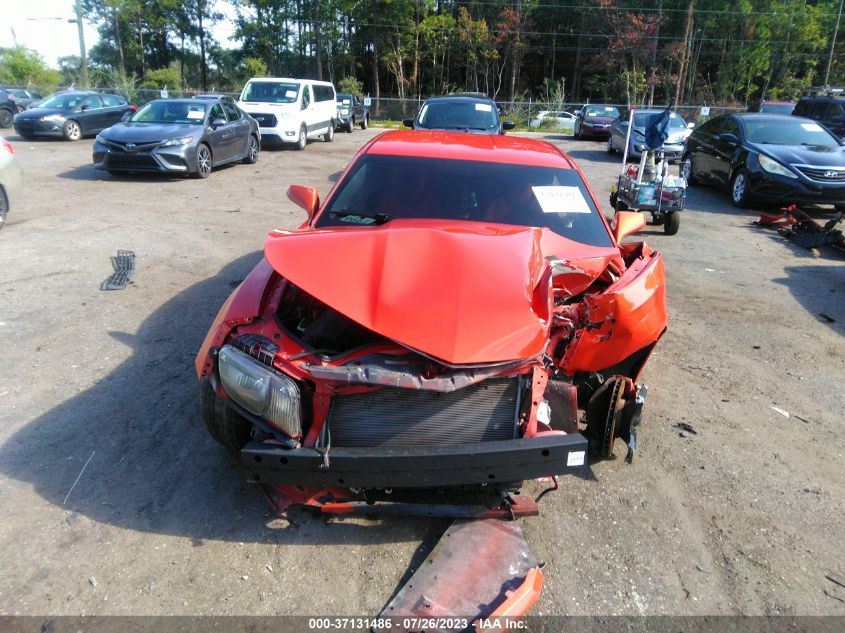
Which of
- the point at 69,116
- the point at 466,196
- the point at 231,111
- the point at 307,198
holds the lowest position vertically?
the point at 69,116

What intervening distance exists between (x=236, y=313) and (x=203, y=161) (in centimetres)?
1078

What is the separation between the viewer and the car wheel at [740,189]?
11141 millimetres

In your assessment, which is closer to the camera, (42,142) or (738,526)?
(738,526)

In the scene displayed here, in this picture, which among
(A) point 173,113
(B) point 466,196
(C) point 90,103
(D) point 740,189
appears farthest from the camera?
(C) point 90,103

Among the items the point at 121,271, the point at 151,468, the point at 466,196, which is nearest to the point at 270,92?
the point at 121,271

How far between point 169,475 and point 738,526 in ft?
9.83

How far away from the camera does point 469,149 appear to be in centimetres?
444

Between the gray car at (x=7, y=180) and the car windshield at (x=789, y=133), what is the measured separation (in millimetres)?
12210

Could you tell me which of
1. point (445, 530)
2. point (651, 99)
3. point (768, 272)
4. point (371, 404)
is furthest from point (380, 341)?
point (651, 99)

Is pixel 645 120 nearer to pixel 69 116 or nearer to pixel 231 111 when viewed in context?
pixel 231 111

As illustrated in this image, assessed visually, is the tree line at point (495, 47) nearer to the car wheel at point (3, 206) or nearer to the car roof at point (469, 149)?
the car wheel at point (3, 206)

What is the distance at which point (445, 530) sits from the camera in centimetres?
296

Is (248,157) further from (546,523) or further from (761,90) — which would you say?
(761,90)

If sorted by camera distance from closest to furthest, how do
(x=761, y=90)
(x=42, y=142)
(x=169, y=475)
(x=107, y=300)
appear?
(x=169, y=475)
(x=107, y=300)
(x=42, y=142)
(x=761, y=90)
